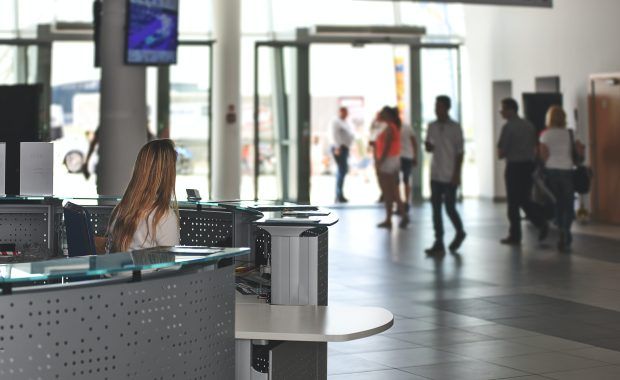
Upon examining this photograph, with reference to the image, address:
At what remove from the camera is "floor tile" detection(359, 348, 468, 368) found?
6676 millimetres

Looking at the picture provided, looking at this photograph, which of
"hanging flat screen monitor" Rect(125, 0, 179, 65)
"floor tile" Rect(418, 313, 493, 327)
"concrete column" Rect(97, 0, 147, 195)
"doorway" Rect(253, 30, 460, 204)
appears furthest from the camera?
"doorway" Rect(253, 30, 460, 204)

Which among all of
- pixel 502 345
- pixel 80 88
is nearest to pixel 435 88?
pixel 80 88

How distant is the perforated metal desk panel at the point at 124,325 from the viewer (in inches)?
142

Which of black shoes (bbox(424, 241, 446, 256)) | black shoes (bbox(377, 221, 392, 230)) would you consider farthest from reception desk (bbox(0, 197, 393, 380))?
black shoes (bbox(377, 221, 392, 230))

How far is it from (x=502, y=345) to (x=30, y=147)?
343 cm

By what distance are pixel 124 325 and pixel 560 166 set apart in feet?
31.1

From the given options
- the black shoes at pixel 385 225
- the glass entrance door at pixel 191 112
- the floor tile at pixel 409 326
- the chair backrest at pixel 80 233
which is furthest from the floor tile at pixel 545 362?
the glass entrance door at pixel 191 112

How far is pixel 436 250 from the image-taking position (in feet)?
40.6

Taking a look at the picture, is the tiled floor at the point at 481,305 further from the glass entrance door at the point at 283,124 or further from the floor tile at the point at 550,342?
the glass entrance door at the point at 283,124

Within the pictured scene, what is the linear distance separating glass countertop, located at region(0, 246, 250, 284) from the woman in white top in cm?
892

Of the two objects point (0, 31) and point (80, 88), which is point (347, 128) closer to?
point (80, 88)

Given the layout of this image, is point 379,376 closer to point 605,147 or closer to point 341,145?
point 605,147

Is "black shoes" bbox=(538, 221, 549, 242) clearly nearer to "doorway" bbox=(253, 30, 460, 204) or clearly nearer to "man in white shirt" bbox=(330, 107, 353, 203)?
"man in white shirt" bbox=(330, 107, 353, 203)

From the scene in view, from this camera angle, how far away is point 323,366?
17.9 feet
